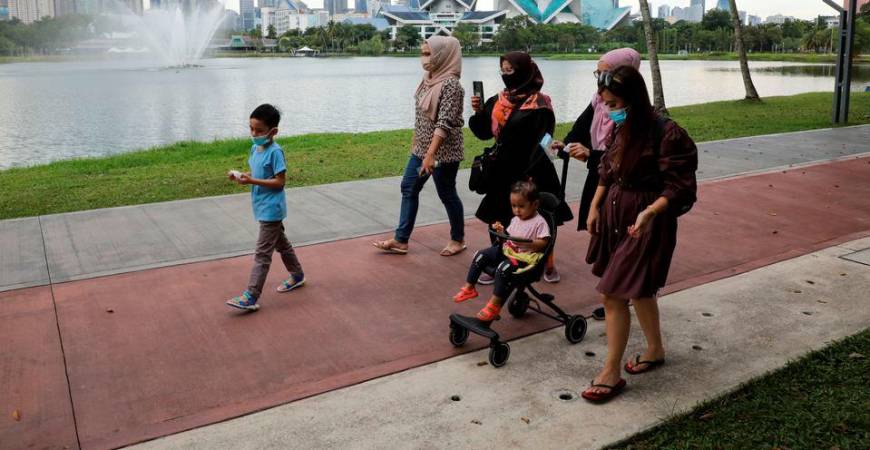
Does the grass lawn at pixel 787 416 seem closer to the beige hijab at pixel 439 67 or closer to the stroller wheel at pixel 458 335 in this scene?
the stroller wheel at pixel 458 335

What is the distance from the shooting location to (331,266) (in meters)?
6.31

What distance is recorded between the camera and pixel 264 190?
5.29 meters

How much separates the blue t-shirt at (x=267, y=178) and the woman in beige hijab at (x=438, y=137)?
1257 mm

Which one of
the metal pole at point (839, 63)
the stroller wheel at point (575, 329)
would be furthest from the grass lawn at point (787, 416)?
→ the metal pole at point (839, 63)

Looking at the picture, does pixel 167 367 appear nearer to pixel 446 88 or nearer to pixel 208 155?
pixel 446 88

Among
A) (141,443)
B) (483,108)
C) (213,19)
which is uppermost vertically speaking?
(213,19)

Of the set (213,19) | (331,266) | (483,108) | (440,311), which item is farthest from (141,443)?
(213,19)

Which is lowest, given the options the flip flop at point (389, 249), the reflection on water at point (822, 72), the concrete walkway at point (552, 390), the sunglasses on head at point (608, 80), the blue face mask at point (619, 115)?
the concrete walkway at point (552, 390)

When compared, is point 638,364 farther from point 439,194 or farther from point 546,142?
point 439,194

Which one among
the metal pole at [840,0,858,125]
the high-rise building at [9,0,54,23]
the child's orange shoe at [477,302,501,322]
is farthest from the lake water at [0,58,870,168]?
the high-rise building at [9,0,54,23]

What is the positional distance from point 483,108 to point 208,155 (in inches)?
383

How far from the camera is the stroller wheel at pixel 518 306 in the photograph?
5008 mm

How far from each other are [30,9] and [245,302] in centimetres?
14746

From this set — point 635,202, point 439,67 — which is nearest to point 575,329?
point 635,202
